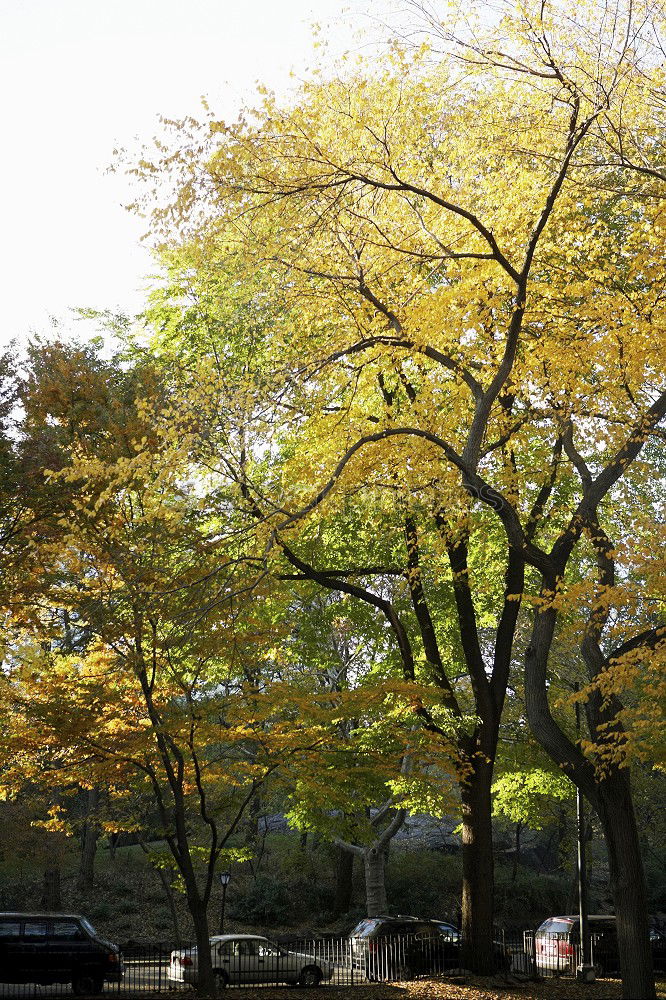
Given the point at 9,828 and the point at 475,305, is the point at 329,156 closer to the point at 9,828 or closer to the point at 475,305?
the point at 475,305

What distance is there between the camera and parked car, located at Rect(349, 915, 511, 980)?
65.8 ft

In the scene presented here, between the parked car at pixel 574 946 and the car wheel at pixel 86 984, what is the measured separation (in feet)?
33.2

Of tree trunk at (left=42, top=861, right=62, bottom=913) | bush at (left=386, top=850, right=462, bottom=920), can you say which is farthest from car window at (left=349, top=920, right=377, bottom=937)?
tree trunk at (left=42, top=861, right=62, bottom=913)

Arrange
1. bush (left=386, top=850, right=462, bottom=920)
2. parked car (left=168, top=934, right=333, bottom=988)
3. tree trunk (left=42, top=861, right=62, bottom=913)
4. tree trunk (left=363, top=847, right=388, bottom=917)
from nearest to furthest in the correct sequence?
parked car (left=168, top=934, right=333, bottom=988), tree trunk (left=363, top=847, right=388, bottom=917), tree trunk (left=42, top=861, right=62, bottom=913), bush (left=386, top=850, right=462, bottom=920)

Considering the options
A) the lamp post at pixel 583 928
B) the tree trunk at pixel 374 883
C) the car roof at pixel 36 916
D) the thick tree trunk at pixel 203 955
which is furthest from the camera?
the tree trunk at pixel 374 883

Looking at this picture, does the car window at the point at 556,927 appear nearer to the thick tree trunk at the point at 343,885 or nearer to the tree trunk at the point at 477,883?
the tree trunk at the point at 477,883

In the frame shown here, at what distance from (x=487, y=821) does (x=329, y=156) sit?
1212cm

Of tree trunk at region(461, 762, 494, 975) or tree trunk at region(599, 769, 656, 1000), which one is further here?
→ tree trunk at region(461, 762, 494, 975)

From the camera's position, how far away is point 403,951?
2050 centimetres

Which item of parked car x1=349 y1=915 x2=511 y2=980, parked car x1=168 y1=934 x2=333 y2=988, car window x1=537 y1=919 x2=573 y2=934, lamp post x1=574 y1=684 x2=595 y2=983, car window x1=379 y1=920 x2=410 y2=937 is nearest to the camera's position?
lamp post x1=574 y1=684 x2=595 y2=983

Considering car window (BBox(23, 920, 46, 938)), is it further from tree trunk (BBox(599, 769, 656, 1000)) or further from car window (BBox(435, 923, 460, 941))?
tree trunk (BBox(599, 769, 656, 1000))

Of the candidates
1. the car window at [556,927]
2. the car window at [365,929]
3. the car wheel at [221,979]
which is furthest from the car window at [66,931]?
the car window at [556,927]

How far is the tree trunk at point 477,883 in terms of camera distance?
16.8m

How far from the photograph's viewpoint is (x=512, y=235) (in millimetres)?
13203
